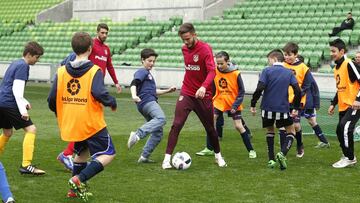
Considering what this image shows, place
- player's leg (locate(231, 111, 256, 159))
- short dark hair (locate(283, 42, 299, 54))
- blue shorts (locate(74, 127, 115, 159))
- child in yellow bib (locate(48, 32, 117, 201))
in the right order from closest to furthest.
Answer: child in yellow bib (locate(48, 32, 117, 201))
blue shorts (locate(74, 127, 115, 159))
short dark hair (locate(283, 42, 299, 54))
player's leg (locate(231, 111, 256, 159))

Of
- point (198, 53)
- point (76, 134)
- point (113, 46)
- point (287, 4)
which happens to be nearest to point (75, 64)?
point (76, 134)

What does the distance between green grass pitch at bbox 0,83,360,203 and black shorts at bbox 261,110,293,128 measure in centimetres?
62

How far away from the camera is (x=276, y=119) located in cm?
865

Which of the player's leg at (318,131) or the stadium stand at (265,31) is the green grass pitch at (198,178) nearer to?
the player's leg at (318,131)

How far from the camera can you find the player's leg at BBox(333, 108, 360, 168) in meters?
8.71

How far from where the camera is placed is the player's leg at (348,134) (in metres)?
8.71

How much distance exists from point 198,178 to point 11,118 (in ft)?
8.14

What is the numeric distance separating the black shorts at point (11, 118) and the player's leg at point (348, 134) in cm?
426

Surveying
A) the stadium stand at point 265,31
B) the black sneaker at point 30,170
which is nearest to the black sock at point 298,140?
the black sneaker at point 30,170

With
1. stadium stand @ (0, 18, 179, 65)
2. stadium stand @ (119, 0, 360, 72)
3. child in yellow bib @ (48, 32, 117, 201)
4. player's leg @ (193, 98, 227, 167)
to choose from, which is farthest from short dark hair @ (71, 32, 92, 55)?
stadium stand @ (0, 18, 179, 65)

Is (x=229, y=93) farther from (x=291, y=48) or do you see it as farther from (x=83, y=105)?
(x=83, y=105)

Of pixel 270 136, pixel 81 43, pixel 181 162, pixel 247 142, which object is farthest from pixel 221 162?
pixel 81 43

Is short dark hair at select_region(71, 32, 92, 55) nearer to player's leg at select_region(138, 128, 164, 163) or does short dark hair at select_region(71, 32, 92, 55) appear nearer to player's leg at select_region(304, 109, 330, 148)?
player's leg at select_region(138, 128, 164, 163)

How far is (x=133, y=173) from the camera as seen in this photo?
8.20 meters
